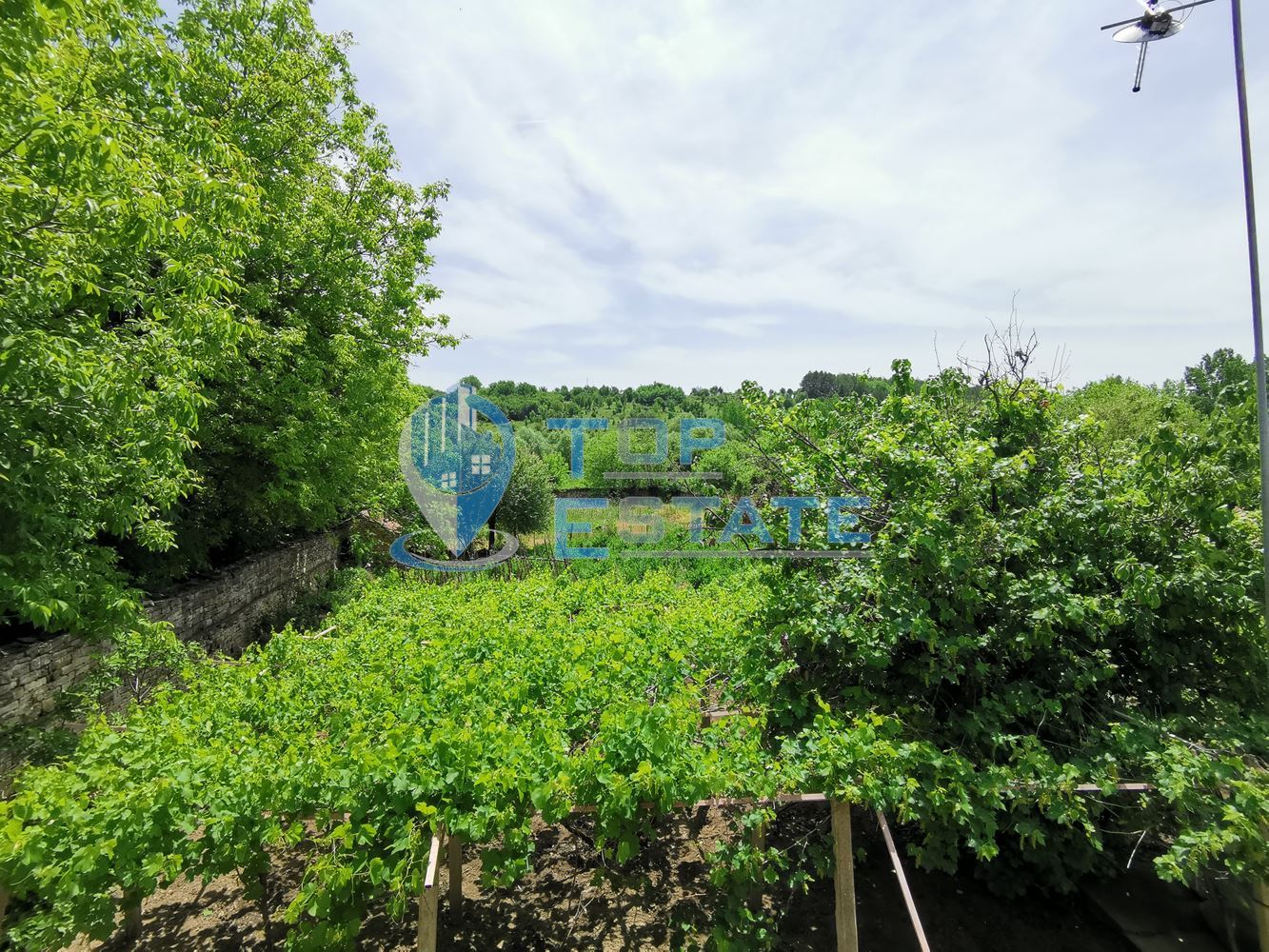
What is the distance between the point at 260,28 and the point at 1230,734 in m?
12.8

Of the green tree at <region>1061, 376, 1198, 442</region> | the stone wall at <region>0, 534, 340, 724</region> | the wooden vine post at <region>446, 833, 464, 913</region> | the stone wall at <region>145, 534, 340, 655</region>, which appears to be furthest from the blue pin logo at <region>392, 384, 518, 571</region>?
the green tree at <region>1061, 376, 1198, 442</region>

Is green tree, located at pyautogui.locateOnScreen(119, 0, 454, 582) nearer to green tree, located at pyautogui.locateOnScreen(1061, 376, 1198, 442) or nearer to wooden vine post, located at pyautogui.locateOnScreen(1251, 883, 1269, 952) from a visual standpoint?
wooden vine post, located at pyautogui.locateOnScreen(1251, 883, 1269, 952)

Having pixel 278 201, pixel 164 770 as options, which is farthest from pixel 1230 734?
pixel 278 201

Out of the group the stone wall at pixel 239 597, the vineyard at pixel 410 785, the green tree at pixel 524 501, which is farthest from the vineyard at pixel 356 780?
the green tree at pixel 524 501

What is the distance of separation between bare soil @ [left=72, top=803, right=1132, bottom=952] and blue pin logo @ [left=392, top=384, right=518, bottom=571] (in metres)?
11.0

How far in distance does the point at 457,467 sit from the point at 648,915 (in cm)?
1436

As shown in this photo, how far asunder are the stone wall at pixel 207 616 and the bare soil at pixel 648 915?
2587mm

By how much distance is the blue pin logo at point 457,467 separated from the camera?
50.6 ft

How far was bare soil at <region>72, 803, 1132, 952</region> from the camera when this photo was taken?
343cm

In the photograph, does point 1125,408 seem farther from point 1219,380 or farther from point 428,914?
point 428,914

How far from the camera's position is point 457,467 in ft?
55.1

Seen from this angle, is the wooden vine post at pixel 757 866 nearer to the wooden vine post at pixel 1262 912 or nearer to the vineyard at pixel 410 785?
the vineyard at pixel 410 785

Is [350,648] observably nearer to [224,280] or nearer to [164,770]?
[164,770]

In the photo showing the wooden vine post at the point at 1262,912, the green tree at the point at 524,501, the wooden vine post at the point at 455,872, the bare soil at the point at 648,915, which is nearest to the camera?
the wooden vine post at the point at 1262,912
